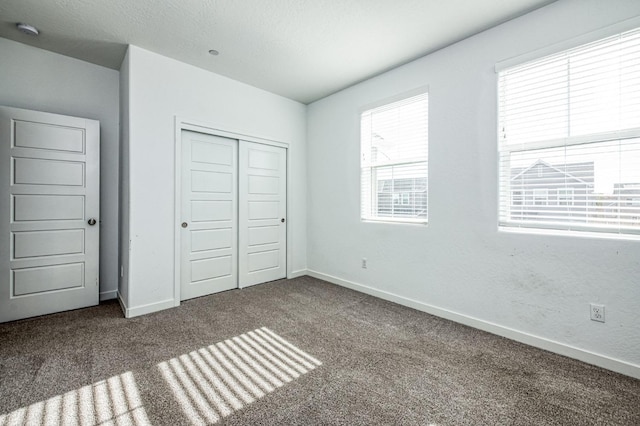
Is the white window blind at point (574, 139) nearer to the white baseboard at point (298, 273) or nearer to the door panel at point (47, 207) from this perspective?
the white baseboard at point (298, 273)

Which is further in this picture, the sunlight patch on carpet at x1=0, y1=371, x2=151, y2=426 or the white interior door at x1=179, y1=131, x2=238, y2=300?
the white interior door at x1=179, y1=131, x2=238, y2=300

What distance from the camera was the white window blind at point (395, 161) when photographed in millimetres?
3234

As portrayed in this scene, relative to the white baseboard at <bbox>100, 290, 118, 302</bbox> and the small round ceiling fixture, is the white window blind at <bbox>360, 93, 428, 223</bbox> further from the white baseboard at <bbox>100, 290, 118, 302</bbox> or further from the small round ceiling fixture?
the small round ceiling fixture

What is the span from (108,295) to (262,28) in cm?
352

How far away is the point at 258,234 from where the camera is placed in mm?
4148

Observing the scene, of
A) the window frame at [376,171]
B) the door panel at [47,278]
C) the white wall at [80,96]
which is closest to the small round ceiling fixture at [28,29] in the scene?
the white wall at [80,96]

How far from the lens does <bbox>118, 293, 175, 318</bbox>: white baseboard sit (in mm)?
2928

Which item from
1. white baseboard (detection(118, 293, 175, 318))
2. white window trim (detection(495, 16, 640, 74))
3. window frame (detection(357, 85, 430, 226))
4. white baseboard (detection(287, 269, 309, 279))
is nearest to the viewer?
white window trim (detection(495, 16, 640, 74))

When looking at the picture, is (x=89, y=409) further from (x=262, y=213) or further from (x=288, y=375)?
(x=262, y=213)

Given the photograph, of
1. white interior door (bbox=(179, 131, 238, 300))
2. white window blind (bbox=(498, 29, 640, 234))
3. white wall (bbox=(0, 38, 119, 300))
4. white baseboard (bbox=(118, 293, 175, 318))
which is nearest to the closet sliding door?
white interior door (bbox=(179, 131, 238, 300))

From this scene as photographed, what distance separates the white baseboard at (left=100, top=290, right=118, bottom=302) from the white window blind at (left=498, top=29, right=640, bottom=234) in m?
4.42

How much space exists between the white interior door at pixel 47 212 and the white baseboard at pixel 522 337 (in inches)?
133

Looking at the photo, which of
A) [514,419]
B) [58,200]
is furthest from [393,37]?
[58,200]

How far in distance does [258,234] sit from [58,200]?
2.24 metres
